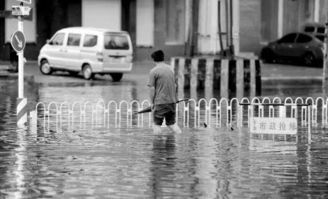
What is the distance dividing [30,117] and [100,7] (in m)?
25.6

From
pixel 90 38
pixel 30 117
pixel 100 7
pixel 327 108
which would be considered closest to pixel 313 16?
→ pixel 100 7

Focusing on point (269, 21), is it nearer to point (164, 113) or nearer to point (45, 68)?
point (45, 68)

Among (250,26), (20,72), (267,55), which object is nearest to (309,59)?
(267,55)

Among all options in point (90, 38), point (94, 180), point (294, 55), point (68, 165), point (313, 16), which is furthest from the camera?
point (313, 16)

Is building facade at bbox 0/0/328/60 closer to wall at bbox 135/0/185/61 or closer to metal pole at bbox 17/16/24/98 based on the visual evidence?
wall at bbox 135/0/185/61

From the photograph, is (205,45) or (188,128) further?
(205,45)

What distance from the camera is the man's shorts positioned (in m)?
18.2

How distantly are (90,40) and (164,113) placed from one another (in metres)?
18.6

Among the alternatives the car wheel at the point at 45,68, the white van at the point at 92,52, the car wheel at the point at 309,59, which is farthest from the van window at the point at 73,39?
the car wheel at the point at 309,59

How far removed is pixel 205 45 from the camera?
3297cm

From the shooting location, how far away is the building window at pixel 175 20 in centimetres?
4784

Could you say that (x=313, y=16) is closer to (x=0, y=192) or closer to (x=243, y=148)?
(x=243, y=148)

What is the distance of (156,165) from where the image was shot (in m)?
14.6

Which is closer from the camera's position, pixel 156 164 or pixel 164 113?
pixel 156 164
